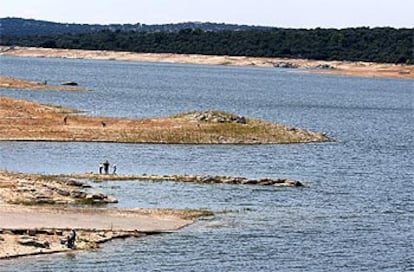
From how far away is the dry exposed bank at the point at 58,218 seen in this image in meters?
46.4

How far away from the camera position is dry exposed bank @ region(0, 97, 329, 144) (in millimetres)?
87562

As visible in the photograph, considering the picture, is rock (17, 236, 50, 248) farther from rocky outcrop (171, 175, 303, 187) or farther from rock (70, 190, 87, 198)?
rocky outcrop (171, 175, 303, 187)

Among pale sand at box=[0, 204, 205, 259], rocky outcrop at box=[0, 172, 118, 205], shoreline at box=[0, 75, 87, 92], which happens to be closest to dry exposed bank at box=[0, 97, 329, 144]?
rocky outcrop at box=[0, 172, 118, 205]

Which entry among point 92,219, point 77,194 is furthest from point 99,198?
point 92,219

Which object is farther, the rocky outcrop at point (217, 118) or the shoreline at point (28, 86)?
the shoreline at point (28, 86)

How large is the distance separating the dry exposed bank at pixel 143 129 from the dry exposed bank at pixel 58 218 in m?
25.9

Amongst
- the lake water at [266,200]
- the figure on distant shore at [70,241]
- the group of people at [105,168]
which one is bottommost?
the lake water at [266,200]

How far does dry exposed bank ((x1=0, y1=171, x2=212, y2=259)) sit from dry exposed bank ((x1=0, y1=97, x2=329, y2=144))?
1019 inches

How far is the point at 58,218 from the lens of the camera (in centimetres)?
5131

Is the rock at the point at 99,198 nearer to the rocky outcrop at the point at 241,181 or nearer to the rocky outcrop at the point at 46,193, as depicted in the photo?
the rocky outcrop at the point at 46,193

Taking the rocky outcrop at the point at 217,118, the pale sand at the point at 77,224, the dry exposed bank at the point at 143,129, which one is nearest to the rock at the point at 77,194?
the pale sand at the point at 77,224

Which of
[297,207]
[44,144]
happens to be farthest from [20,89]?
[297,207]

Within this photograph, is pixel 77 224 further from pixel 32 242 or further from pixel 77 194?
pixel 77 194

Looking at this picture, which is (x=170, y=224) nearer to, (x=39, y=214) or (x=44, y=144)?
(x=39, y=214)
